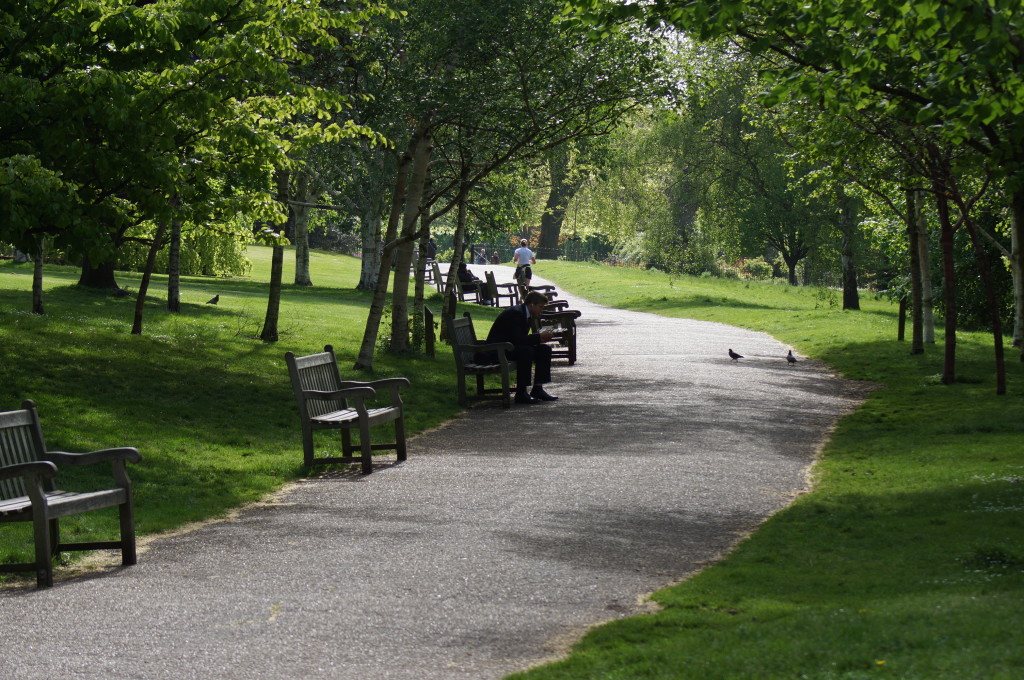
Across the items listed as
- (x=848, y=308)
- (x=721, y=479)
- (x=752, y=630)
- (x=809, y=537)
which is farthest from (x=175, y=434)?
(x=848, y=308)

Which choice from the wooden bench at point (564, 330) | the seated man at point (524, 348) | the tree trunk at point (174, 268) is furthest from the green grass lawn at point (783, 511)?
the wooden bench at point (564, 330)

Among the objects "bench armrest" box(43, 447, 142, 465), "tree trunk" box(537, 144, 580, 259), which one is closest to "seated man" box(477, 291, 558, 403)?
"bench armrest" box(43, 447, 142, 465)

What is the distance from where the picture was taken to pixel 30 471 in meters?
6.89

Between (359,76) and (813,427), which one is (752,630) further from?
(359,76)

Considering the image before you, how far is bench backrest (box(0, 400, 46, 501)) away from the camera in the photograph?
750cm

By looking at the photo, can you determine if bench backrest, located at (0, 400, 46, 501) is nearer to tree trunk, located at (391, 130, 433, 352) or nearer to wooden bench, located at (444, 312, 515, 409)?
wooden bench, located at (444, 312, 515, 409)

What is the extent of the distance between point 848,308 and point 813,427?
81.7 ft

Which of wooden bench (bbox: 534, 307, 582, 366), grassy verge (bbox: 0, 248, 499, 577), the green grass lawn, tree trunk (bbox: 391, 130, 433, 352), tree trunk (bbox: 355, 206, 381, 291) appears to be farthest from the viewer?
tree trunk (bbox: 355, 206, 381, 291)

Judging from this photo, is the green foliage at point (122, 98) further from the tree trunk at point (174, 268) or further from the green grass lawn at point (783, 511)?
the tree trunk at point (174, 268)

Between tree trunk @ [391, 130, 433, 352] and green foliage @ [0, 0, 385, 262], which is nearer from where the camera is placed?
green foliage @ [0, 0, 385, 262]

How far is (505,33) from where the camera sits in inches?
696

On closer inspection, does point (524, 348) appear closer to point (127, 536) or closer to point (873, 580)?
point (127, 536)

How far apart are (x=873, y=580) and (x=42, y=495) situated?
466 cm

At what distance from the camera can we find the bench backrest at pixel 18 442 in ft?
24.6
